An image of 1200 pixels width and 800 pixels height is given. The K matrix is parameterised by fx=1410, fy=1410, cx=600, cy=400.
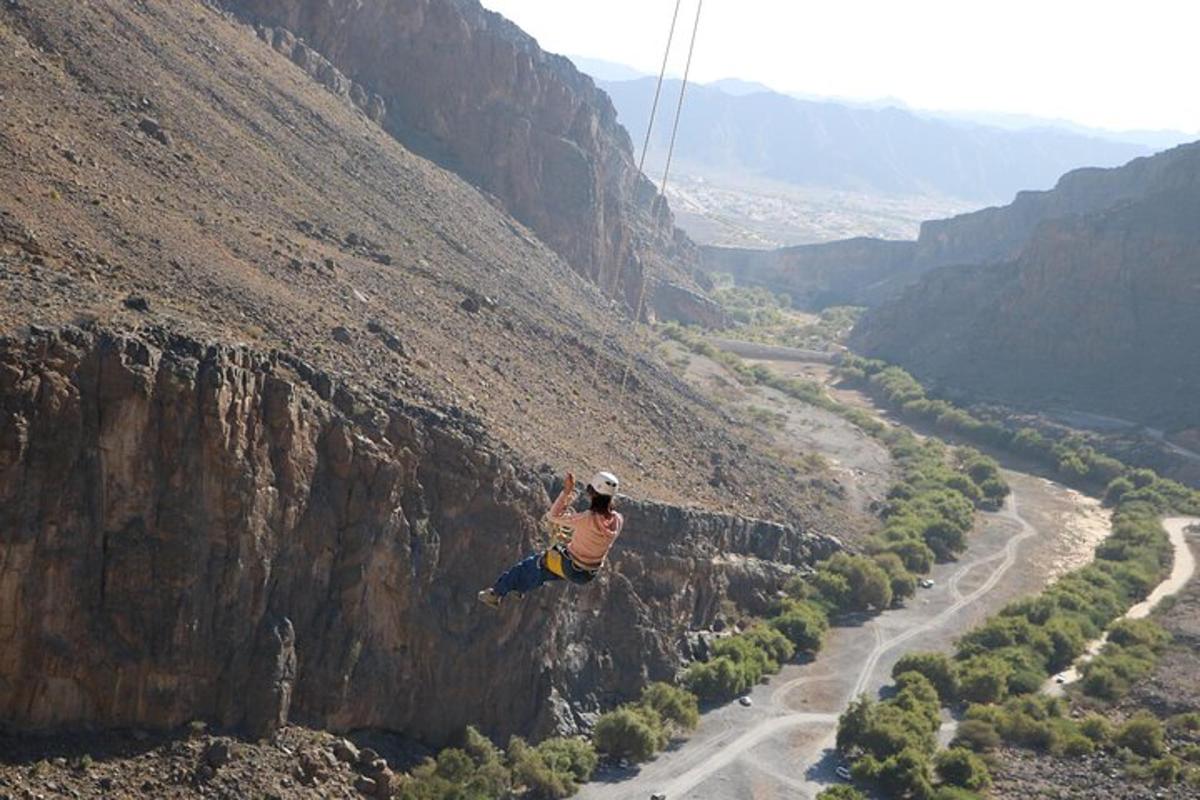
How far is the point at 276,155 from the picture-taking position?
2579 inches

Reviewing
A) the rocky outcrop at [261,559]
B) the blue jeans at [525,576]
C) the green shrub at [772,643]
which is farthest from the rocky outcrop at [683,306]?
the blue jeans at [525,576]

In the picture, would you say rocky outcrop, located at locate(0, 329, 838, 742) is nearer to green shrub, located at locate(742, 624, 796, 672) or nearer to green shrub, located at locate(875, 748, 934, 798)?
green shrub, located at locate(742, 624, 796, 672)

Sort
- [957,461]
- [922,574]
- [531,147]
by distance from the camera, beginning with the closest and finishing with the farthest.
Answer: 1. [922,574]
2. [957,461]
3. [531,147]

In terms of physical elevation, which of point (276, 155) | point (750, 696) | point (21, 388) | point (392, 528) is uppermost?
point (276, 155)

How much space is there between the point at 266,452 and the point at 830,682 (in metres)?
26.6

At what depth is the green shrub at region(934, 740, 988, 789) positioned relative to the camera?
4588cm

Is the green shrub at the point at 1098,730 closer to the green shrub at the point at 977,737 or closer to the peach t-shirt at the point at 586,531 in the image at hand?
the green shrub at the point at 977,737

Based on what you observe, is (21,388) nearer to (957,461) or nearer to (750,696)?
(750,696)

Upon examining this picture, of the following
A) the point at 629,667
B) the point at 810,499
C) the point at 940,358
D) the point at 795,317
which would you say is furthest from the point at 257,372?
the point at 795,317

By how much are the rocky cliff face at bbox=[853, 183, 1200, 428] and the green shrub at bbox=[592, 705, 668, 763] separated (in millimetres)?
75744

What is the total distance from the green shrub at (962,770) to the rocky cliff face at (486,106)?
5529cm

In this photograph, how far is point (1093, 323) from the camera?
124312 millimetres

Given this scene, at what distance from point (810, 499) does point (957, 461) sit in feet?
101

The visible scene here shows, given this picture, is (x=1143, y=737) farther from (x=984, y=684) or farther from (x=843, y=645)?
(x=843, y=645)
